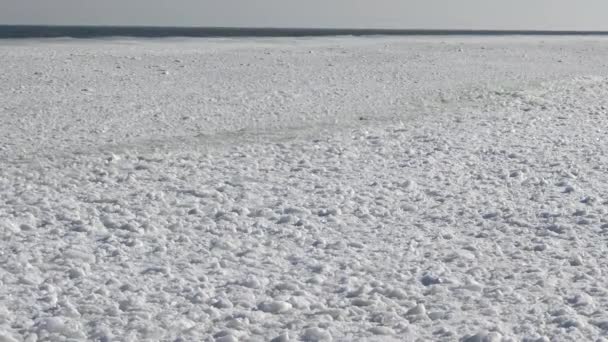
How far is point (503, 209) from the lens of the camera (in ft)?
16.3

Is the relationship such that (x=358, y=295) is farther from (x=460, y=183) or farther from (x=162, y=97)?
(x=162, y=97)

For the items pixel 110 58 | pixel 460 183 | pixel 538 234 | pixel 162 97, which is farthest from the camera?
pixel 110 58

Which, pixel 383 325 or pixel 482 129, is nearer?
pixel 383 325

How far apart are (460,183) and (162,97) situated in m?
4.29

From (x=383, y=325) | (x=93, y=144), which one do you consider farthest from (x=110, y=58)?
(x=383, y=325)

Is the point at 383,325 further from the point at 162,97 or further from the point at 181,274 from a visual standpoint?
the point at 162,97

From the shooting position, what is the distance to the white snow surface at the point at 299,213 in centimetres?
339

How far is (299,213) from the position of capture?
486cm

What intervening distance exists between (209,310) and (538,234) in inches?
76.3

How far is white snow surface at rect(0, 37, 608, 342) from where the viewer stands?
3387 mm

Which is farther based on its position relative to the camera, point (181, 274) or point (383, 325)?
point (181, 274)

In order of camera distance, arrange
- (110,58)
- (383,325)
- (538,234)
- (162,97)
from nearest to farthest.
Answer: (383,325) → (538,234) → (162,97) → (110,58)

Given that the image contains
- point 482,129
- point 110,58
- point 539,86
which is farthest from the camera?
point 110,58

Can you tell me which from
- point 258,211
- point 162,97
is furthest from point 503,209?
point 162,97
